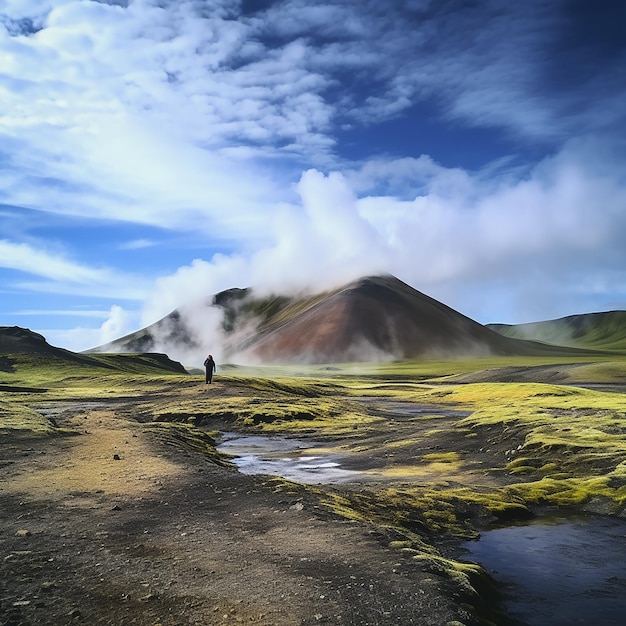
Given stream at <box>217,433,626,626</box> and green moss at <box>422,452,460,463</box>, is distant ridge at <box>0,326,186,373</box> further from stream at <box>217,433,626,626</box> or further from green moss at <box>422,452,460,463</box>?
stream at <box>217,433,626,626</box>

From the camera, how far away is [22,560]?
48.6 feet

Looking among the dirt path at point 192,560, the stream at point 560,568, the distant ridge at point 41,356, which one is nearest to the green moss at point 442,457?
the stream at point 560,568

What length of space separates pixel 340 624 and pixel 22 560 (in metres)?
8.80

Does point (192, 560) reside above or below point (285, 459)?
above

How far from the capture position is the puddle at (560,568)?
14.1 m

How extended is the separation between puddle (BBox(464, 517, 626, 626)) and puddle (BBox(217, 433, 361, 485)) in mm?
12059

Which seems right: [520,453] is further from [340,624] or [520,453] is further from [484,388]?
[484,388]

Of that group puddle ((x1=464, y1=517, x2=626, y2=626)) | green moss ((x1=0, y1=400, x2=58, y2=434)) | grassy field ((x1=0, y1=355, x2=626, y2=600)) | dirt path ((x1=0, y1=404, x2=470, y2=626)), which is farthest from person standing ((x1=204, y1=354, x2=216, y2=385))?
puddle ((x1=464, y1=517, x2=626, y2=626))

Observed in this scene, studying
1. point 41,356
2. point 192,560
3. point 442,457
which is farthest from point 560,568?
point 41,356

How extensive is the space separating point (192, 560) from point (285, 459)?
2623 centimetres

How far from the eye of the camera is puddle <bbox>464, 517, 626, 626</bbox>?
Result: 1411 centimetres

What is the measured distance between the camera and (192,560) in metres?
14.9

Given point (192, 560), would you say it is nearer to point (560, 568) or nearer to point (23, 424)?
point (560, 568)

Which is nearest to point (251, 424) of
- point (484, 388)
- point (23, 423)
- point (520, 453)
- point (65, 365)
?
point (23, 423)
